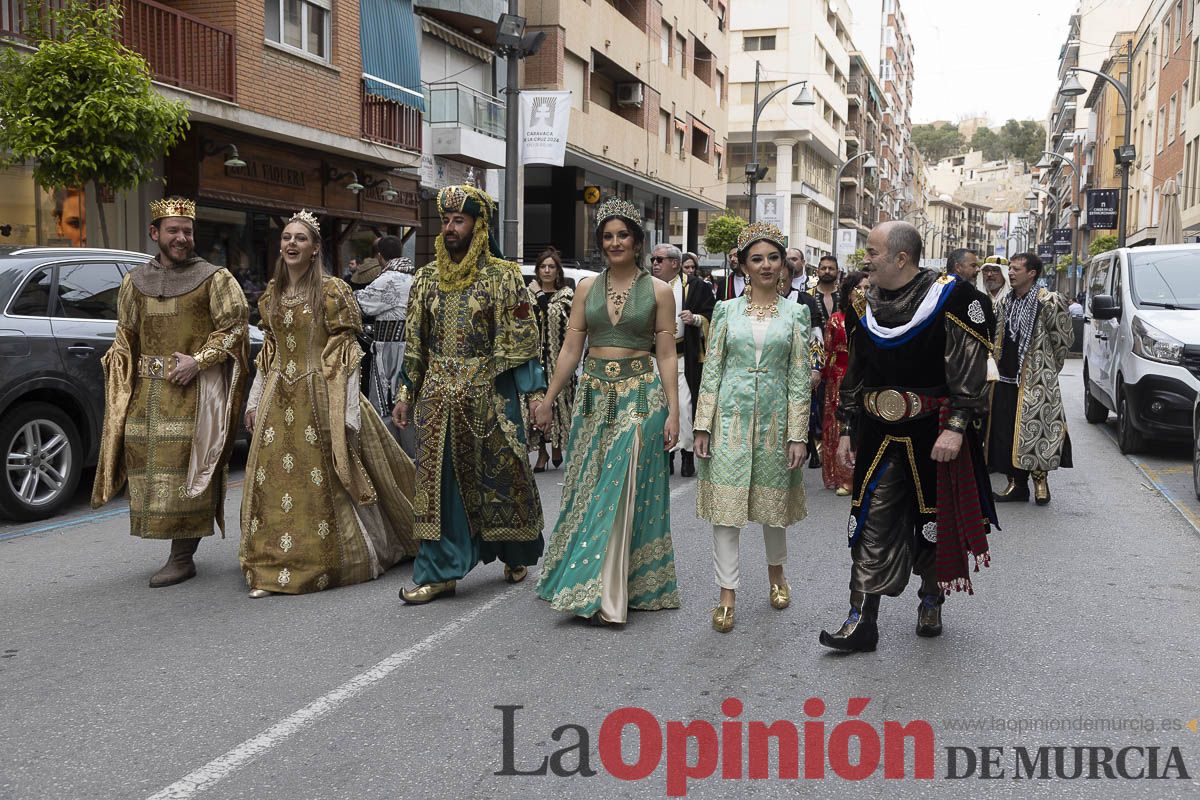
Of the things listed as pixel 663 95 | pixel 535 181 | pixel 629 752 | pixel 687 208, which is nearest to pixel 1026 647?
pixel 629 752

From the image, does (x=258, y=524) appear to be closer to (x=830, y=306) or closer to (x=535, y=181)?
(x=830, y=306)

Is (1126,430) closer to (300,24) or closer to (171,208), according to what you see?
(171,208)

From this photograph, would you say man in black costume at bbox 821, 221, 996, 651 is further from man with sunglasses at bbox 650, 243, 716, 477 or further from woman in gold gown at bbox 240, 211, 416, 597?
man with sunglasses at bbox 650, 243, 716, 477

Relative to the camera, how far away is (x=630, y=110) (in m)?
33.6

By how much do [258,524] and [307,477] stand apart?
36cm

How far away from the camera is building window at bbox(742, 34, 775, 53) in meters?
62.8

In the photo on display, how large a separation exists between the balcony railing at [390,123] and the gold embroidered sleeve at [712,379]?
15627 millimetres

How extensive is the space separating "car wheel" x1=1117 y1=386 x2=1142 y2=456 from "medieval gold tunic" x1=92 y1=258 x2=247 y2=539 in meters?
8.99

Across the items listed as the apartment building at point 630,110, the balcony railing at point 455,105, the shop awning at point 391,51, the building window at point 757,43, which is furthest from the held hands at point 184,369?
the building window at point 757,43

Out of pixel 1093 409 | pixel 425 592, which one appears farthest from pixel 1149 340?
pixel 425 592

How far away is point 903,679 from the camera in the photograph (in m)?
4.67

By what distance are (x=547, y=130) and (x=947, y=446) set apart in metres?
15.8

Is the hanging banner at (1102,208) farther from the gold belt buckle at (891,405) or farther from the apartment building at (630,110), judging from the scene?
the gold belt buckle at (891,405)

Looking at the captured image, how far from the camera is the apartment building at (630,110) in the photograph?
91.5ft
